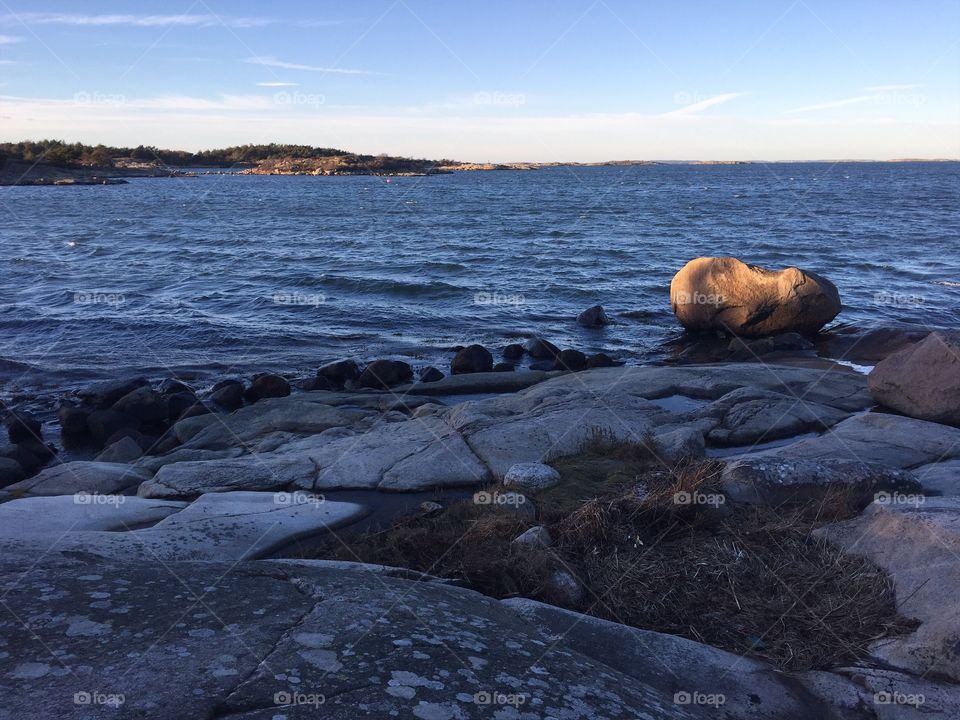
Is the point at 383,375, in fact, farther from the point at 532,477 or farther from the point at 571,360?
the point at 532,477

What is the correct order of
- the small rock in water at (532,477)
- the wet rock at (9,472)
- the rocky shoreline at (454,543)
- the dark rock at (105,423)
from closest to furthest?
the rocky shoreline at (454,543) → the small rock in water at (532,477) → the wet rock at (9,472) → the dark rock at (105,423)

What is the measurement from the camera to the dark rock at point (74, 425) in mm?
14177

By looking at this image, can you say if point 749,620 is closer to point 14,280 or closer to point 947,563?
point 947,563

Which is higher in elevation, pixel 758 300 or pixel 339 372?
pixel 758 300

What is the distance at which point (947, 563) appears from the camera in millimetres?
5039

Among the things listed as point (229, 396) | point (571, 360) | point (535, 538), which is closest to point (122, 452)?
point (229, 396)

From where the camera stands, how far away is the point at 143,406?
14625 millimetres

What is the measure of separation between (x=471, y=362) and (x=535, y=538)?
38.3ft

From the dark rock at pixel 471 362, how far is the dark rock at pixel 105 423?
24.1 feet

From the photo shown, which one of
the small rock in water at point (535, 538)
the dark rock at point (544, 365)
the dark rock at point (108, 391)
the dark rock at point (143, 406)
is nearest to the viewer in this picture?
the small rock in water at point (535, 538)

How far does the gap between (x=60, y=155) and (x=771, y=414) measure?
509 ft

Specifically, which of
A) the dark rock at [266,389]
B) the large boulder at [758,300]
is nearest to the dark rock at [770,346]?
the large boulder at [758,300]

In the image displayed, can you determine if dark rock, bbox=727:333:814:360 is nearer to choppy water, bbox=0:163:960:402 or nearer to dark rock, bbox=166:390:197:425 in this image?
choppy water, bbox=0:163:960:402

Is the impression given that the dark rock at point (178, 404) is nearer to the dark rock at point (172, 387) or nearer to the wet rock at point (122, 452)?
the dark rock at point (172, 387)
